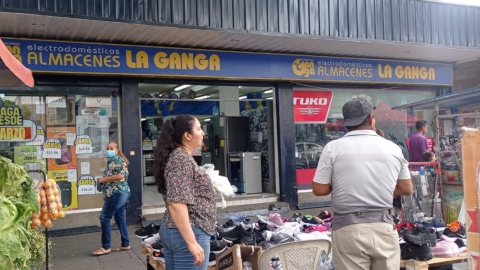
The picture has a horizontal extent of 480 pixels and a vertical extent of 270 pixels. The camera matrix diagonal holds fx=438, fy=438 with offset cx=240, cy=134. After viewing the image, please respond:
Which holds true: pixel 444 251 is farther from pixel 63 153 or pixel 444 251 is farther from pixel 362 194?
pixel 63 153

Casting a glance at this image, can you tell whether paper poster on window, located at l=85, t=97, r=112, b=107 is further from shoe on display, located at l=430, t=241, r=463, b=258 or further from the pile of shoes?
shoe on display, located at l=430, t=241, r=463, b=258

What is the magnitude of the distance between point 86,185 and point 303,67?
520 cm

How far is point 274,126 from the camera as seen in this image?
10086 millimetres

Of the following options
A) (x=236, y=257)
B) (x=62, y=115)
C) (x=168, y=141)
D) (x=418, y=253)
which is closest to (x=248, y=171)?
(x=62, y=115)

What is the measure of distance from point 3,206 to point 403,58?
9.89 metres

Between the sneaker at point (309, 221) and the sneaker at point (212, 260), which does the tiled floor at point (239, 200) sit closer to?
the sneaker at point (309, 221)

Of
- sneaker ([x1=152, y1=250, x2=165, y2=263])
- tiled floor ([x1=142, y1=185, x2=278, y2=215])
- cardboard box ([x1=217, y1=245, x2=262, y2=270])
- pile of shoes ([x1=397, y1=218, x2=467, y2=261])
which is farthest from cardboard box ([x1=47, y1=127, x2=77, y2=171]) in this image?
pile of shoes ([x1=397, y1=218, x2=467, y2=261])

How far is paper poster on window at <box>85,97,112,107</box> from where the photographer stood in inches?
328

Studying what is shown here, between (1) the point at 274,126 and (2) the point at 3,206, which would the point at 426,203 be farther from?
(2) the point at 3,206

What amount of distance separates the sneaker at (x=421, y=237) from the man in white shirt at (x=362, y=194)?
53.9 inches

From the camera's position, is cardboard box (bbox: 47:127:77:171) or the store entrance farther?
the store entrance

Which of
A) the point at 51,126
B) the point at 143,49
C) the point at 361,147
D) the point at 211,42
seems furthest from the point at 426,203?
the point at 51,126

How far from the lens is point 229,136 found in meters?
11.2

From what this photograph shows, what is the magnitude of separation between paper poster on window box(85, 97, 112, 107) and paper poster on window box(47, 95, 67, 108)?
39cm
